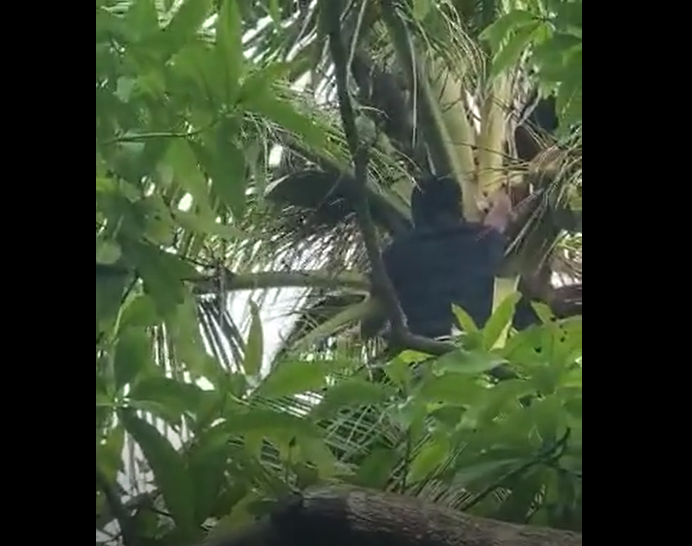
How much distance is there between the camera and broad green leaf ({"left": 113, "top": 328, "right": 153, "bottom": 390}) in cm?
75

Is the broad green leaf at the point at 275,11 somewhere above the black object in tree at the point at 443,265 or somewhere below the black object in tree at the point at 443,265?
above

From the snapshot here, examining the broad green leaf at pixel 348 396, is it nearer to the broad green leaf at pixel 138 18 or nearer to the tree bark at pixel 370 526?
the tree bark at pixel 370 526

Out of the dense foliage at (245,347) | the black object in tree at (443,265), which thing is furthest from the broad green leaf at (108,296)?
the black object in tree at (443,265)

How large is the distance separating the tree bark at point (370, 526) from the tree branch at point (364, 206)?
13 cm

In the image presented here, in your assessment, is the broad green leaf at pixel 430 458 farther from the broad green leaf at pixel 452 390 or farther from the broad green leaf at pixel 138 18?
the broad green leaf at pixel 138 18

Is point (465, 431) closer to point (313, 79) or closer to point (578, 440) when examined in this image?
point (578, 440)

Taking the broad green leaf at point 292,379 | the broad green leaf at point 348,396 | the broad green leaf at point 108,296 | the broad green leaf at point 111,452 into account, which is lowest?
the broad green leaf at point 111,452

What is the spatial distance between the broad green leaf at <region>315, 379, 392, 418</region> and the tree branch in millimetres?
45

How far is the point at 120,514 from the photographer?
75cm

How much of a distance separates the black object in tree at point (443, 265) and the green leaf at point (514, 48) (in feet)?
0.35

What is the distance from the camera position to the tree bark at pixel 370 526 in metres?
0.75
